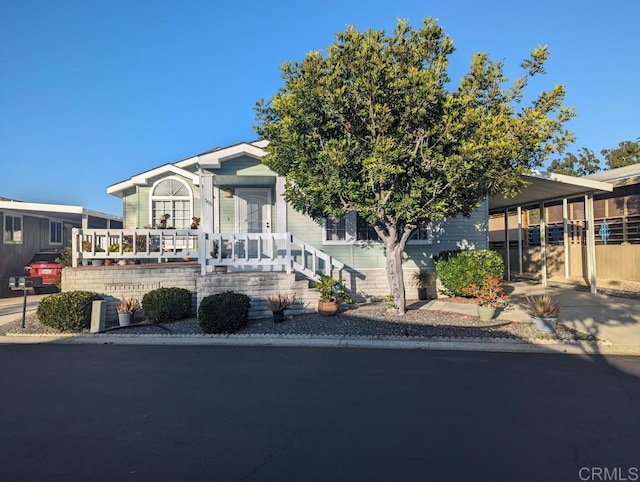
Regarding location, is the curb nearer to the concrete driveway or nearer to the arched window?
the concrete driveway

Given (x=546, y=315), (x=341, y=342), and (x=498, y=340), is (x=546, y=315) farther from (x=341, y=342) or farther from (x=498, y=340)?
(x=341, y=342)

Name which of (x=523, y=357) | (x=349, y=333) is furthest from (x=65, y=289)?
(x=523, y=357)

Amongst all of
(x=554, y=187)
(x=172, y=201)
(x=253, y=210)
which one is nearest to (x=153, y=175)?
(x=172, y=201)

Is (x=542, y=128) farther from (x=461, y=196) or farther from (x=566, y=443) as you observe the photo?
(x=566, y=443)

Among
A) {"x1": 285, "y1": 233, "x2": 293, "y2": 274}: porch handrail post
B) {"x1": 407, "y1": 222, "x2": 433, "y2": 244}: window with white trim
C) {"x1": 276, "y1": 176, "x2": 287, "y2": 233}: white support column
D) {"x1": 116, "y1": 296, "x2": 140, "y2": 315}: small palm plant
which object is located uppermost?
{"x1": 276, "y1": 176, "x2": 287, "y2": 233}: white support column

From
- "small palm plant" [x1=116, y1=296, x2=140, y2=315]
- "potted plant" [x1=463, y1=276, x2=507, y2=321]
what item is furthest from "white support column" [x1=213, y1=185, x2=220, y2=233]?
"potted plant" [x1=463, y1=276, x2=507, y2=321]

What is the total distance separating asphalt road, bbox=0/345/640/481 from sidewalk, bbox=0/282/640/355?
2.27ft

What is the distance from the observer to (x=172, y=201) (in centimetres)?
1565

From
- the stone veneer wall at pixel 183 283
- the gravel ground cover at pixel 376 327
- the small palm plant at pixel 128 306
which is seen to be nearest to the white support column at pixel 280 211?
the stone veneer wall at pixel 183 283

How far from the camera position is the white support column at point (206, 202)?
12.1 m

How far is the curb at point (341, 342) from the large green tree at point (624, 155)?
29691mm

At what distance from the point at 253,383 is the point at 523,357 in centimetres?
436

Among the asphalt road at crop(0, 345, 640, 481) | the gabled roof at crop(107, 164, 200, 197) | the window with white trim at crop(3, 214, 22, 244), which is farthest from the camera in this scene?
the window with white trim at crop(3, 214, 22, 244)

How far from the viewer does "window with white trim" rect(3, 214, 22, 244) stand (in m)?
17.5
